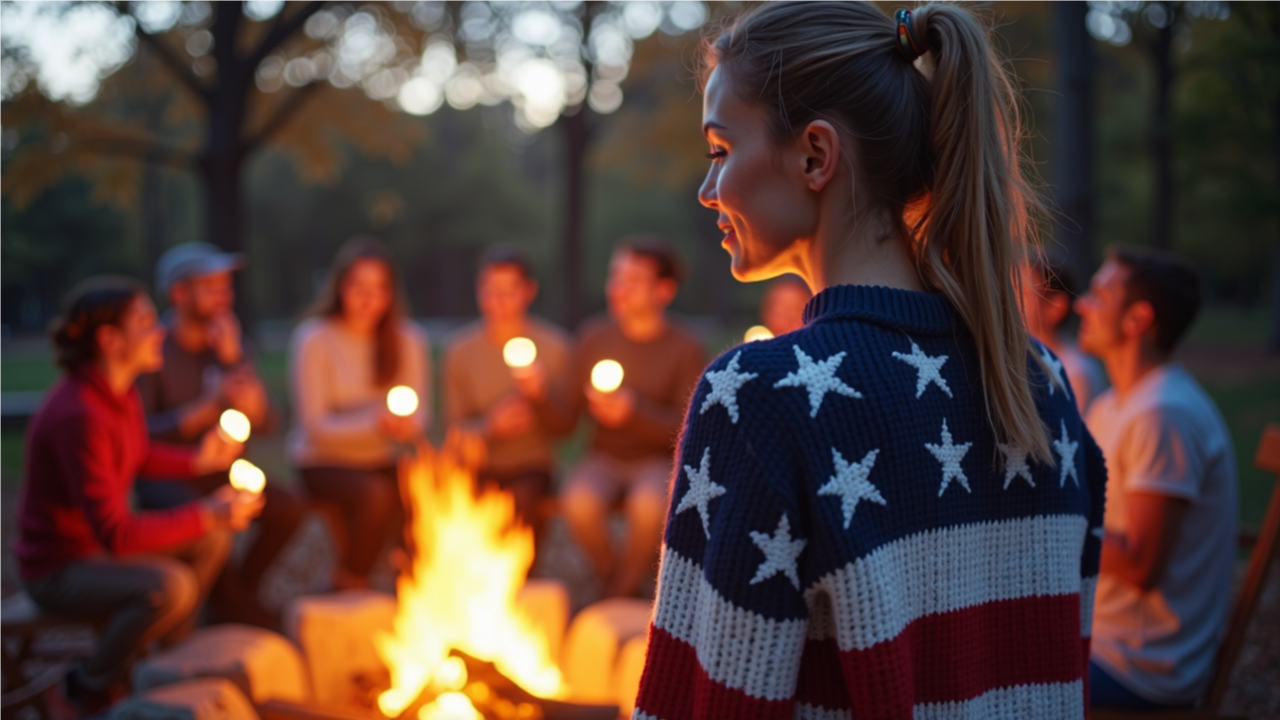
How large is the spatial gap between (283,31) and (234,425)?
287 inches

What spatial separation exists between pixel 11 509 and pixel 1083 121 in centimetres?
878

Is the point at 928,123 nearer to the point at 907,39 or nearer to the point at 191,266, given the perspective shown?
the point at 907,39

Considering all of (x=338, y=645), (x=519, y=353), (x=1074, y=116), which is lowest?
(x=338, y=645)

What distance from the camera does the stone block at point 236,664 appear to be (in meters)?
3.19

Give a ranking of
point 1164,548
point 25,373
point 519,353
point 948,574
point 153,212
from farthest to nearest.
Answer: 1. point 153,212
2. point 25,373
3. point 519,353
4. point 1164,548
5. point 948,574

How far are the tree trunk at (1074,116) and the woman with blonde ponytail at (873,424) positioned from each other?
19.1 ft

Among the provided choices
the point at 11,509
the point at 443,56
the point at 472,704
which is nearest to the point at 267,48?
the point at 443,56

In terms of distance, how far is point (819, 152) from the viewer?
1.25 metres

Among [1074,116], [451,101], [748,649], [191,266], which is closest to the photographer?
[748,649]

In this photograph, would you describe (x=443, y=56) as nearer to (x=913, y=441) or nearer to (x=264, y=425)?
(x=264, y=425)

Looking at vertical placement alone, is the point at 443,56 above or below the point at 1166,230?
above

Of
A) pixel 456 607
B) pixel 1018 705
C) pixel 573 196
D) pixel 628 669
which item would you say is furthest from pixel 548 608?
pixel 573 196

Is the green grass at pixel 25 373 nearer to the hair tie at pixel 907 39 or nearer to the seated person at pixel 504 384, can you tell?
the seated person at pixel 504 384

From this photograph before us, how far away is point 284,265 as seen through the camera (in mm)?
35312
